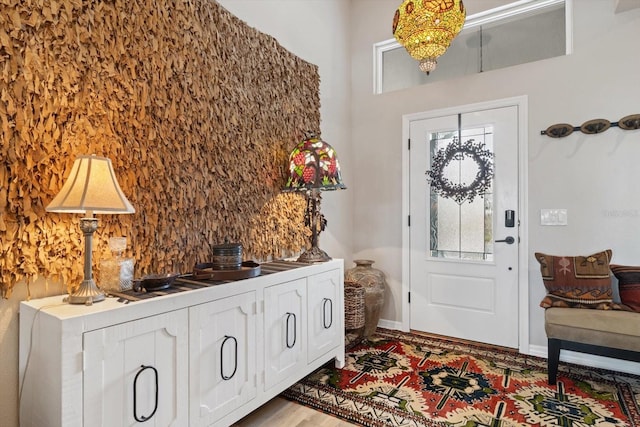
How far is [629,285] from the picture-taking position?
2490mm

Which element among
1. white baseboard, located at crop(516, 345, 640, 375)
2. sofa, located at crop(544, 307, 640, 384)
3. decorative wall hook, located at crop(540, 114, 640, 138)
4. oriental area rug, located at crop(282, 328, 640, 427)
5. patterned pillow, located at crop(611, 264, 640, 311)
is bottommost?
oriental area rug, located at crop(282, 328, 640, 427)

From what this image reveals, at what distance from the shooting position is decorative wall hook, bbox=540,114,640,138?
2.61 meters

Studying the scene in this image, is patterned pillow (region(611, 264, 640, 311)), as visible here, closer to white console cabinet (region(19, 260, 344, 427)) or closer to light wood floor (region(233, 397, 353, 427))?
light wood floor (region(233, 397, 353, 427))

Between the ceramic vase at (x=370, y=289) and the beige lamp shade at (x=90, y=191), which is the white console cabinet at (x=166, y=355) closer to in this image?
the beige lamp shade at (x=90, y=191)

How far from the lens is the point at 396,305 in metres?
3.65

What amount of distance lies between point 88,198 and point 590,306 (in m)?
3.15

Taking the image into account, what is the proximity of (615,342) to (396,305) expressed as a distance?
178 cm

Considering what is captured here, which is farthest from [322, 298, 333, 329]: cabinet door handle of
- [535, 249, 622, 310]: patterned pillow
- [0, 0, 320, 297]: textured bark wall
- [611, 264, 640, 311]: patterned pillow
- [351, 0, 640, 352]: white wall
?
[611, 264, 640, 311]: patterned pillow

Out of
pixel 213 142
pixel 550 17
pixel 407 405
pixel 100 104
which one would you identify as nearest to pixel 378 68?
pixel 550 17

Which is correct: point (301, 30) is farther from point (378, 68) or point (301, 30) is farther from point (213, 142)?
point (213, 142)

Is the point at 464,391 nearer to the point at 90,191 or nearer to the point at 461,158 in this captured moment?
the point at 461,158

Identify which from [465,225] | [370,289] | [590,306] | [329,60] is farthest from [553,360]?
[329,60]

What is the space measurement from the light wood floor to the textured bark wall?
974mm

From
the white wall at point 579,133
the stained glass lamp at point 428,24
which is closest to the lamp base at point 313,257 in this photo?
the stained glass lamp at point 428,24
